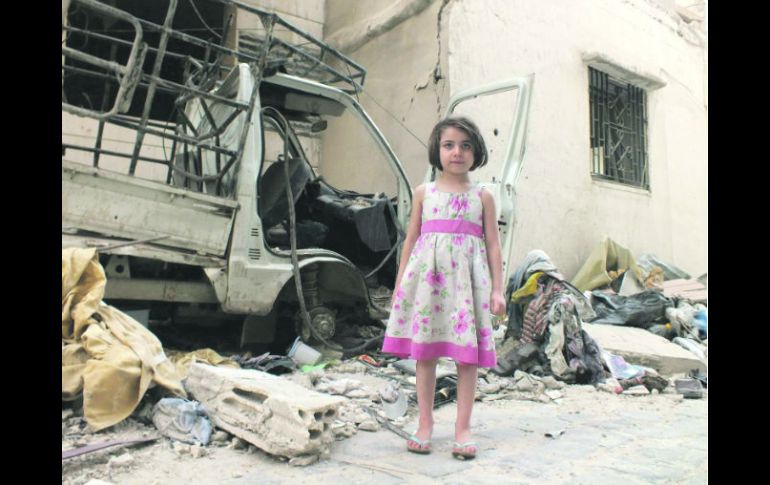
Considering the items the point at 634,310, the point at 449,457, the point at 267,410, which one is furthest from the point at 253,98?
the point at 634,310

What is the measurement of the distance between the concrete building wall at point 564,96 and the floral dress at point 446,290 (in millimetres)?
3544

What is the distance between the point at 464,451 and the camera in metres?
2.30

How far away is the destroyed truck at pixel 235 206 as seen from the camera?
3.39m

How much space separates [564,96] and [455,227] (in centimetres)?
594

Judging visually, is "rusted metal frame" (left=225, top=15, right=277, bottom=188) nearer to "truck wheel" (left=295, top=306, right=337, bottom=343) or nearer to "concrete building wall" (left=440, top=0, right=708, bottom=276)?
"truck wheel" (left=295, top=306, right=337, bottom=343)

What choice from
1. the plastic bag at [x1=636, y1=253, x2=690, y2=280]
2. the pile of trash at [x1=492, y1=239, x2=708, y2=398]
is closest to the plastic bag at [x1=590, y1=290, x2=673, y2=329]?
the pile of trash at [x1=492, y1=239, x2=708, y2=398]

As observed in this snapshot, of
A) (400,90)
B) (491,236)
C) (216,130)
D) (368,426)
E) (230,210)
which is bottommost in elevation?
(368,426)

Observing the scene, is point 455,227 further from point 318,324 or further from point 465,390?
point 318,324

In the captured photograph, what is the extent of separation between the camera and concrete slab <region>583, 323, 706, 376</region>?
457 cm

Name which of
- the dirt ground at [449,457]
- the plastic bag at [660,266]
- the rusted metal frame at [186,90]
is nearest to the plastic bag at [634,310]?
the plastic bag at [660,266]

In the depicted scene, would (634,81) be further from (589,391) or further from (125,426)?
(125,426)

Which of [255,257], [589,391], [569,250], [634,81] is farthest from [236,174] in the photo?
[634,81]

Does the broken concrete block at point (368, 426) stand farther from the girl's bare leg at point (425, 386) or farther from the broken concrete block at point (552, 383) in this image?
the broken concrete block at point (552, 383)

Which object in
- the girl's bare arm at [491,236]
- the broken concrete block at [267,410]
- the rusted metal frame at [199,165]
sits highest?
the rusted metal frame at [199,165]
